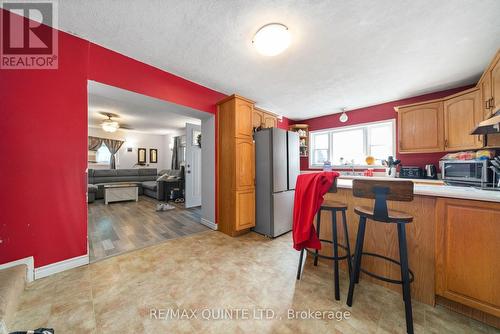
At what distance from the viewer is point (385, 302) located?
150cm

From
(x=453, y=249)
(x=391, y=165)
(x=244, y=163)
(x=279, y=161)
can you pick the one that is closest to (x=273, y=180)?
(x=279, y=161)

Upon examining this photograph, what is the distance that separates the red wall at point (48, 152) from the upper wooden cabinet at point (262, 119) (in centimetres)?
231

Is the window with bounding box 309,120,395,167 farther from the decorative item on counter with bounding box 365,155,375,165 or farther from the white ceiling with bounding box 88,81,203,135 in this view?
the white ceiling with bounding box 88,81,203,135

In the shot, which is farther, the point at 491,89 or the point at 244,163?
the point at 244,163

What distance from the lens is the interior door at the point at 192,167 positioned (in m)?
4.83

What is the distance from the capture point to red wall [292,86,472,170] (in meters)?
3.38

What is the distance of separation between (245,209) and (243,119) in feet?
5.17

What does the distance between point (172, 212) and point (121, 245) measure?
1837 mm

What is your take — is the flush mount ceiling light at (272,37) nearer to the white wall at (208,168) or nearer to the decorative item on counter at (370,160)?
the white wall at (208,168)

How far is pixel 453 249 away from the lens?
135 centimetres

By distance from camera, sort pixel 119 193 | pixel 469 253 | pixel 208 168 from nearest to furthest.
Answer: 1. pixel 469 253
2. pixel 208 168
3. pixel 119 193

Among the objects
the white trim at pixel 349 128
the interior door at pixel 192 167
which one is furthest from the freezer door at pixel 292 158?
the interior door at pixel 192 167

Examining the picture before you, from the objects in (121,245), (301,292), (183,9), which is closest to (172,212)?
(121,245)

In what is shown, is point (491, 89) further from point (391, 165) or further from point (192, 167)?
point (192, 167)
